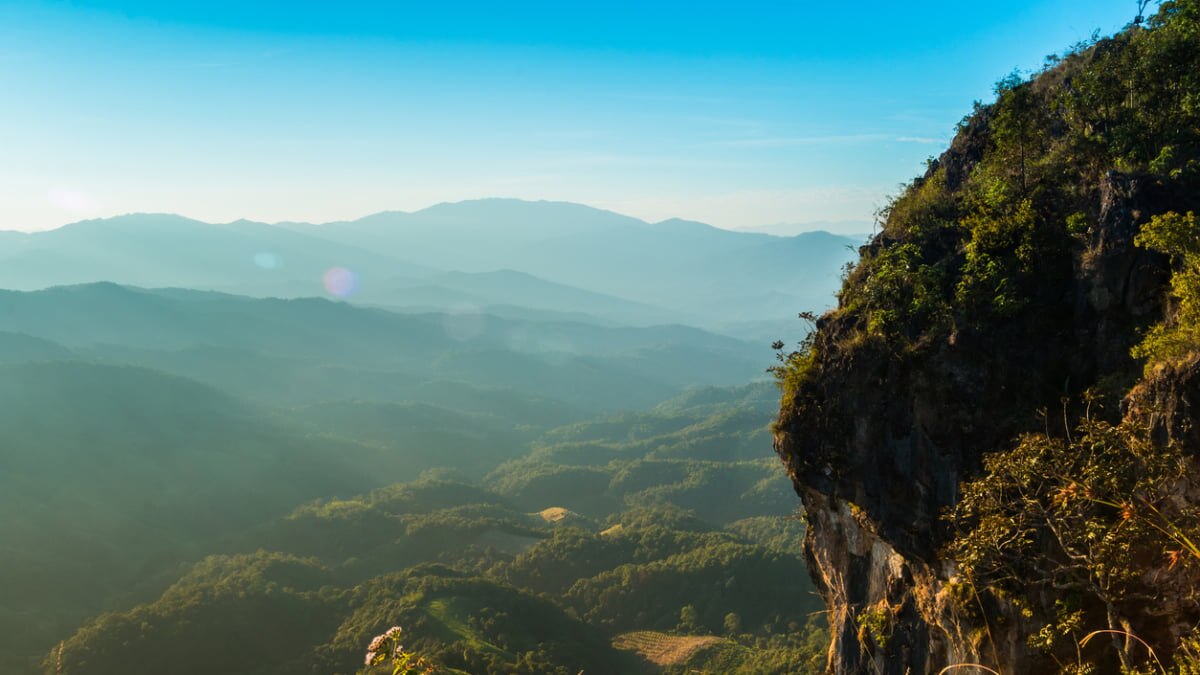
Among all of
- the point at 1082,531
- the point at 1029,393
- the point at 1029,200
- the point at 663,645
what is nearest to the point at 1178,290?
the point at 1029,393

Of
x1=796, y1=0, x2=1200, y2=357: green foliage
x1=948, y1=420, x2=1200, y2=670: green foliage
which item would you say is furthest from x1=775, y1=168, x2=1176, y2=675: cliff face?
x1=948, y1=420, x2=1200, y2=670: green foliage

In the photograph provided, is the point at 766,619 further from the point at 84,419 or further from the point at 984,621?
the point at 84,419

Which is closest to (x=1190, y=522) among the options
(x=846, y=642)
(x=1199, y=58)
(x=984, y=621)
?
(x=984, y=621)

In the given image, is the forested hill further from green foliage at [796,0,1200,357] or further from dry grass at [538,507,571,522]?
dry grass at [538,507,571,522]

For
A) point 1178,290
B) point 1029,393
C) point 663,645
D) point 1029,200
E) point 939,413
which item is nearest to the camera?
point 1178,290

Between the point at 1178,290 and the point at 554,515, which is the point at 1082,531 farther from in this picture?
the point at 554,515

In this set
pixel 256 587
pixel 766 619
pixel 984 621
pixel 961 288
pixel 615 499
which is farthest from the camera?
pixel 615 499

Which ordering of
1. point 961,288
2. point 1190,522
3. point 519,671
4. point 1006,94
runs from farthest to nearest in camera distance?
point 519,671 → point 1006,94 → point 961,288 → point 1190,522

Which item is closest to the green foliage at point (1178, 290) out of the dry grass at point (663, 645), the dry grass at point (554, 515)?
the dry grass at point (663, 645)
